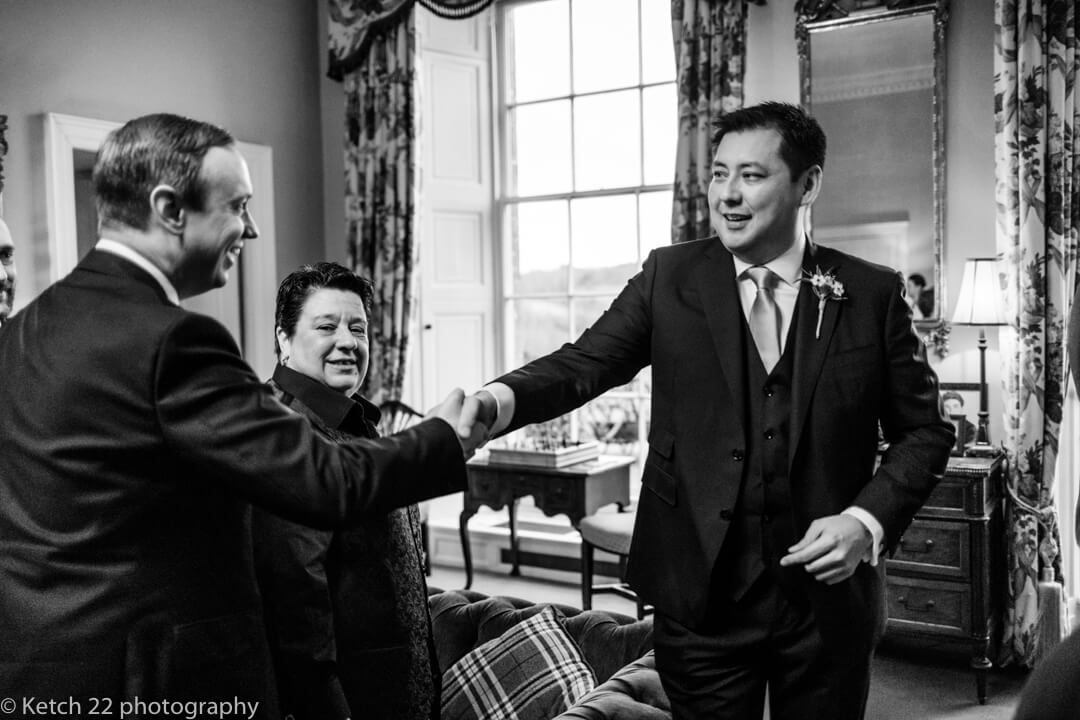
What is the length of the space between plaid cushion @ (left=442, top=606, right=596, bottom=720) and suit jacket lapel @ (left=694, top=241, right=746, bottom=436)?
1.14 meters

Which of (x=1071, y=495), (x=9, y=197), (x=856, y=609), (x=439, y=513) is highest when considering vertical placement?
(x=9, y=197)

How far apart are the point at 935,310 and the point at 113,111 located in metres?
4.03

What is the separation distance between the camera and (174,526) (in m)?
1.35

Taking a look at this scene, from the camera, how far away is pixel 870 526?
175 cm

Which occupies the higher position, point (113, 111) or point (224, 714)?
point (113, 111)

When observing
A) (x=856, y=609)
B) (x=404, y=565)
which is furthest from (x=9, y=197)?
(x=856, y=609)

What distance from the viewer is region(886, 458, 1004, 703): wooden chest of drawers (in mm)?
3859

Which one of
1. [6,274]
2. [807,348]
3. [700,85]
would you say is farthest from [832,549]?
[6,274]

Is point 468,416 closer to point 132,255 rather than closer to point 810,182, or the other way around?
point 132,255

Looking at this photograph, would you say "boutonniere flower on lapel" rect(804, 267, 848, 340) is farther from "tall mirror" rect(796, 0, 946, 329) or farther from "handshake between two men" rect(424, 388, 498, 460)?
"tall mirror" rect(796, 0, 946, 329)

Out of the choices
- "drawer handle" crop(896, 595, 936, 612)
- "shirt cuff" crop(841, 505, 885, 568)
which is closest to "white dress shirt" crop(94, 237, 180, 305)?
"shirt cuff" crop(841, 505, 885, 568)

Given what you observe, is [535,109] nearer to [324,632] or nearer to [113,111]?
[113,111]

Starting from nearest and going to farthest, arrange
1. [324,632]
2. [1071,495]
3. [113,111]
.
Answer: [324,632] → [1071,495] → [113,111]

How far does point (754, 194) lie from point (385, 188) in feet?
13.7
